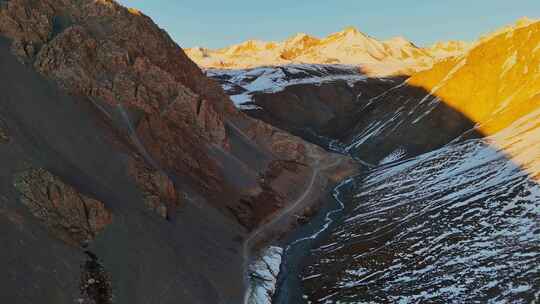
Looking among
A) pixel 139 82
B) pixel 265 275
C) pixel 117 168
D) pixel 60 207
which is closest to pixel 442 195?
pixel 265 275

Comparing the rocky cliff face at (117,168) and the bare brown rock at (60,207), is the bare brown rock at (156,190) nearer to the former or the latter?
the rocky cliff face at (117,168)

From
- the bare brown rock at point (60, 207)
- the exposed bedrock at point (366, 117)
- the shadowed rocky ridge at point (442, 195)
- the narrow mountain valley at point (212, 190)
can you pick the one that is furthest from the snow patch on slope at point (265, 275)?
the exposed bedrock at point (366, 117)

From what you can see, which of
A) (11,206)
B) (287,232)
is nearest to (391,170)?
(287,232)

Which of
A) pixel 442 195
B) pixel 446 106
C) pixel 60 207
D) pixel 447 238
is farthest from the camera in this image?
pixel 446 106

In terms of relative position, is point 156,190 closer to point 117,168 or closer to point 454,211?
point 117,168

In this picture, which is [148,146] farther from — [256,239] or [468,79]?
[468,79]

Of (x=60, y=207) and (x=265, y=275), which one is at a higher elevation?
(x=60, y=207)

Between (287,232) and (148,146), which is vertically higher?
(148,146)
